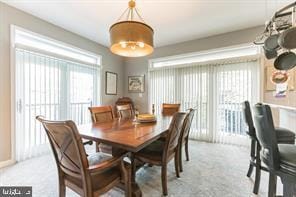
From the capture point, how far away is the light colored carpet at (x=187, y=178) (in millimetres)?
1826

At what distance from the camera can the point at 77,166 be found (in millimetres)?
1194

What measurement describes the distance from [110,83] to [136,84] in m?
0.80

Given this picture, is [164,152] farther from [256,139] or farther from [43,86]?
[43,86]

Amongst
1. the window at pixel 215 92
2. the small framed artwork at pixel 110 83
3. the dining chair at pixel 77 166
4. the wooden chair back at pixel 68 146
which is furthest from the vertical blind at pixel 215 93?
the wooden chair back at pixel 68 146

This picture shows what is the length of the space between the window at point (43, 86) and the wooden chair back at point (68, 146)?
194 centimetres

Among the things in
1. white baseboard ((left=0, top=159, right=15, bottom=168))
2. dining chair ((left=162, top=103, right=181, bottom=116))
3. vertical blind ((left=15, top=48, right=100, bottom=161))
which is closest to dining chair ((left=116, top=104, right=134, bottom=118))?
dining chair ((left=162, top=103, right=181, bottom=116))

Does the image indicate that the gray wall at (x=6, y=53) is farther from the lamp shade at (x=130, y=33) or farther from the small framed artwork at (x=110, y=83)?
the lamp shade at (x=130, y=33)

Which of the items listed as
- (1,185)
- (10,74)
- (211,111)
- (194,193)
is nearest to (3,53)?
(10,74)

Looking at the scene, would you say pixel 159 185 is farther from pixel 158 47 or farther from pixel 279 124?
pixel 158 47

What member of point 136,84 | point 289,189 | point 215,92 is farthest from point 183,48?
point 289,189

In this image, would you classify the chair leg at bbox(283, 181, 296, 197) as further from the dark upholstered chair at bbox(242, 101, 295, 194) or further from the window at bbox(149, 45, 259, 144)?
the window at bbox(149, 45, 259, 144)

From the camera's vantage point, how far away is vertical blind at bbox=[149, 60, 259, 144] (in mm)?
3424

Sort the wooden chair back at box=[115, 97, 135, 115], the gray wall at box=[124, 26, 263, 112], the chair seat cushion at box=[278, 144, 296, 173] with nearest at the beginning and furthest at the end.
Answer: the chair seat cushion at box=[278, 144, 296, 173] < the gray wall at box=[124, 26, 263, 112] < the wooden chair back at box=[115, 97, 135, 115]

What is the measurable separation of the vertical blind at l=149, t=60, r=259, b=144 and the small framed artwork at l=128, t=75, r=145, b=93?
71 centimetres
